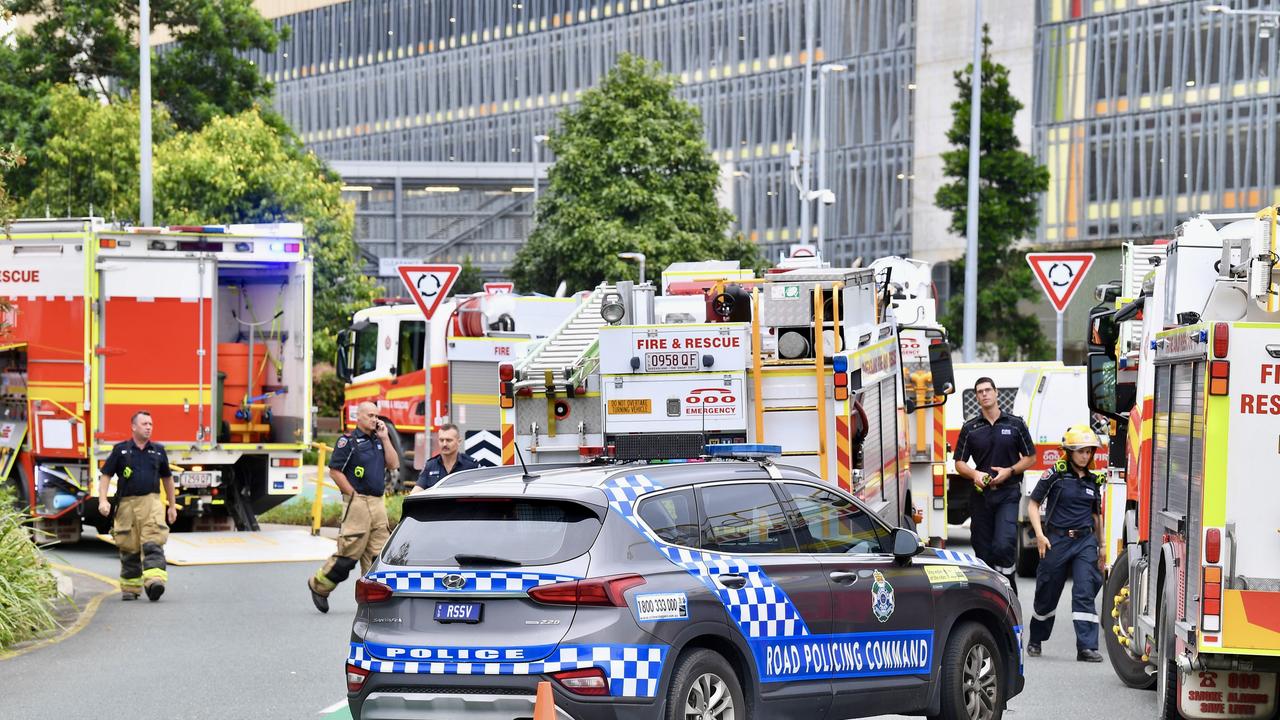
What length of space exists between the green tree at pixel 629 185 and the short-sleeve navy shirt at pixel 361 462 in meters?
32.9

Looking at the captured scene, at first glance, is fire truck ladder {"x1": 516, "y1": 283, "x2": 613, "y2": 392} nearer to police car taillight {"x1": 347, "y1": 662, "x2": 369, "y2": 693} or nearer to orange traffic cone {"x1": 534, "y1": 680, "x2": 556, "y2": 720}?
police car taillight {"x1": 347, "y1": 662, "x2": 369, "y2": 693}

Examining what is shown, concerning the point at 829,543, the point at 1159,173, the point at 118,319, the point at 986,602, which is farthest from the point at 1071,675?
the point at 1159,173

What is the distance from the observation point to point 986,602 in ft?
33.1

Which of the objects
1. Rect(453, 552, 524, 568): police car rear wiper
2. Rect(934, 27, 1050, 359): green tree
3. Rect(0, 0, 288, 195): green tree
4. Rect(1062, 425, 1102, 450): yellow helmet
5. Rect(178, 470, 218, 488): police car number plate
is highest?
Rect(0, 0, 288, 195): green tree

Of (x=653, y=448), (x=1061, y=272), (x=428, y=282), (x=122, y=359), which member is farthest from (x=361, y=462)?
(x=1061, y=272)

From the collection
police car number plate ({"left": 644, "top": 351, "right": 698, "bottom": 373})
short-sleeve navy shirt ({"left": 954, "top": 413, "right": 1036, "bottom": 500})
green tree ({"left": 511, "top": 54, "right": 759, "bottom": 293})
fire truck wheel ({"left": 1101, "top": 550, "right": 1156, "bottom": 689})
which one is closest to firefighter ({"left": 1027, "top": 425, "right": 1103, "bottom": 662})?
fire truck wheel ({"left": 1101, "top": 550, "right": 1156, "bottom": 689})

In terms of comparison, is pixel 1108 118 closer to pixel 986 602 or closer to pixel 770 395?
pixel 770 395

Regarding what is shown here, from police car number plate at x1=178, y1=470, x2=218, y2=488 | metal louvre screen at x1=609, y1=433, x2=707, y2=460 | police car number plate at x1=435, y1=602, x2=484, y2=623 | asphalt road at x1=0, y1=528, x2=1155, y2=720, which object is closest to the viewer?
police car number plate at x1=435, y1=602, x2=484, y2=623

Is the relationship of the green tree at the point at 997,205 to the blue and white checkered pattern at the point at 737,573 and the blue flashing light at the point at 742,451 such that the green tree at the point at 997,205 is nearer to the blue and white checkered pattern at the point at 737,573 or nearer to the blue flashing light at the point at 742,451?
the blue flashing light at the point at 742,451

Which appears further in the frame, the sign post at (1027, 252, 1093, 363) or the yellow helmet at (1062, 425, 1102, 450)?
the sign post at (1027, 252, 1093, 363)

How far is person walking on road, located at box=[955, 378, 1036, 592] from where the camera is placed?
14.8 metres

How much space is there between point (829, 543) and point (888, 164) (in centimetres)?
5743

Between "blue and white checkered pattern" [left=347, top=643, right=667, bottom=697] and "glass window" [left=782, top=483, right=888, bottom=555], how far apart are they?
1.45m

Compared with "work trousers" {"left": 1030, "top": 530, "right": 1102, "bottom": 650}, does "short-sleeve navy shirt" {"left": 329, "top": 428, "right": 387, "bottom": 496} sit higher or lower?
higher
